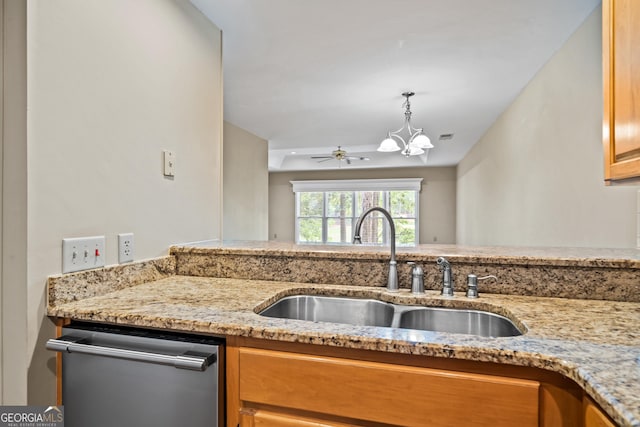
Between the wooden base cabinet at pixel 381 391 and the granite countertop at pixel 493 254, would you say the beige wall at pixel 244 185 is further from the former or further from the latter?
the wooden base cabinet at pixel 381 391

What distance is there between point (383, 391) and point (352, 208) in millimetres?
7504

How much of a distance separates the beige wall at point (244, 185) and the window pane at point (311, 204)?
10.9 ft

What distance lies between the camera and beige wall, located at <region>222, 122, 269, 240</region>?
4.01 m

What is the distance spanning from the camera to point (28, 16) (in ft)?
3.19

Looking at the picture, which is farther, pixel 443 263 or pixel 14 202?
pixel 443 263

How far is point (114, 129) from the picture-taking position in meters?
1.26

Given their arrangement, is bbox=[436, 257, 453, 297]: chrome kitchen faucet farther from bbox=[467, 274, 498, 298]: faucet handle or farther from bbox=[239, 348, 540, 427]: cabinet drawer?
bbox=[239, 348, 540, 427]: cabinet drawer

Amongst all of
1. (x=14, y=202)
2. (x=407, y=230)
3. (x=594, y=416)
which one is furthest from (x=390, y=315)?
(x=407, y=230)

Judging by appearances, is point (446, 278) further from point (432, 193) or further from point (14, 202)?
point (432, 193)

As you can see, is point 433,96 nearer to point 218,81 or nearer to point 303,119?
point 303,119

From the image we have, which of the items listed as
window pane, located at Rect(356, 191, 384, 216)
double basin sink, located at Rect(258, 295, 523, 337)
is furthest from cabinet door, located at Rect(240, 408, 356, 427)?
window pane, located at Rect(356, 191, 384, 216)

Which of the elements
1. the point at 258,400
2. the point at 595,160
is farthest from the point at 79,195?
the point at 595,160

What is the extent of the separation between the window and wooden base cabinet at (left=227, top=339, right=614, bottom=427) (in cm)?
716

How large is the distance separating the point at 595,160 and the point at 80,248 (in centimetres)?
261
